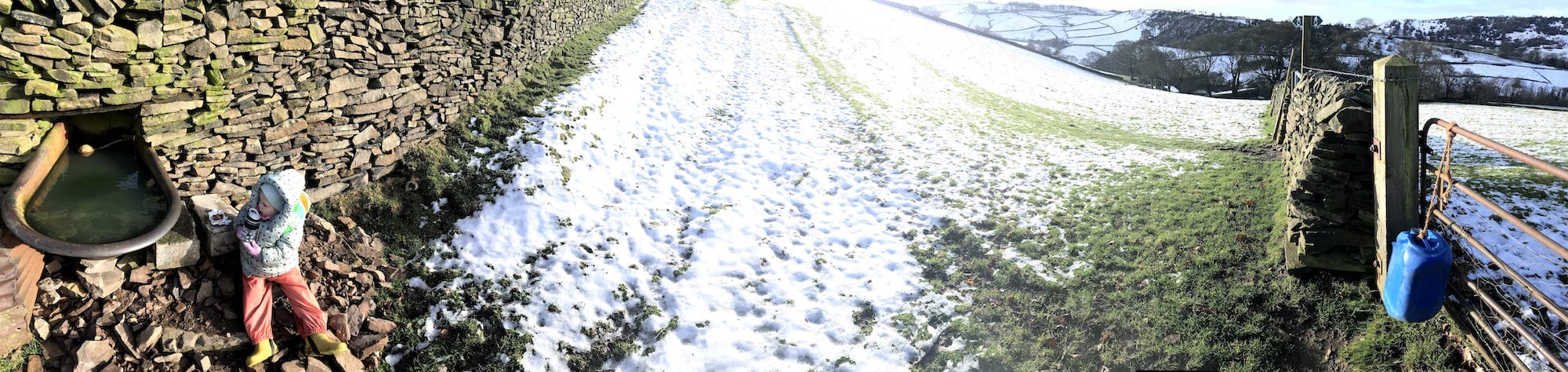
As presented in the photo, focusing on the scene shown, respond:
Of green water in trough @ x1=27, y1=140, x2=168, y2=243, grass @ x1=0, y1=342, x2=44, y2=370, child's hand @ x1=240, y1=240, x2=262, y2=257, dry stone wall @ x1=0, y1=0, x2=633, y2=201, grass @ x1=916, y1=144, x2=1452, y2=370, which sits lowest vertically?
grass @ x1=916, y1=144, x2=1452, y2=370

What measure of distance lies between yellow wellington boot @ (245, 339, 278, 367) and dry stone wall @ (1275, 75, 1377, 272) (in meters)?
8.96

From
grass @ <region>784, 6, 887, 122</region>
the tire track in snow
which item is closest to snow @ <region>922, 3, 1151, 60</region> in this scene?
A: grass @ <region>784, 6, 887, 122</region>

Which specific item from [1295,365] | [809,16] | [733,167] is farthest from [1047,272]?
[809,16]

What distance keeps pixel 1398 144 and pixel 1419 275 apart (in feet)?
4.79

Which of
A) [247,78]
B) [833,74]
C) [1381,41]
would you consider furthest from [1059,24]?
[247,78]

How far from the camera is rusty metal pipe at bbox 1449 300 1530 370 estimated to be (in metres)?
4.15

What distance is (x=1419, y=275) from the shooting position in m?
4.19

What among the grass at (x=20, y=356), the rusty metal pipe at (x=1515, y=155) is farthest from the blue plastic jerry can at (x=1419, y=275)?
the grass at (x=20, y=356)

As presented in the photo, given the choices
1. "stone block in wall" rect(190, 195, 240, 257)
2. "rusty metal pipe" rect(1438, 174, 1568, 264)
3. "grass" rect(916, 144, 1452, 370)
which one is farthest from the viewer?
"grass" rect(916, 144, 1452, 370)

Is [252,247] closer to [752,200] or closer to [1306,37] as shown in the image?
[752,200]

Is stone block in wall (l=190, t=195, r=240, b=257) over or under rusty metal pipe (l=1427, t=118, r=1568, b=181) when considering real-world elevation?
under

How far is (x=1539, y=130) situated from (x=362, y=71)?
22871 mm

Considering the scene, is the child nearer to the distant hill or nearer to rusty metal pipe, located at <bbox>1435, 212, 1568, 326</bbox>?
rusty metal pipe, located at <bbox>1435, 212, 1568, 326</bbox>

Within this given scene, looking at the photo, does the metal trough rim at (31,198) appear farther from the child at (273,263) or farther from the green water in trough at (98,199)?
the child at (273,263)
